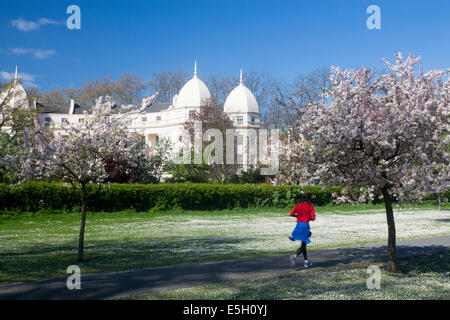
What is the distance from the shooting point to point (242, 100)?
6469cm

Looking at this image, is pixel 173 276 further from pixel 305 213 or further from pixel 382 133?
pixel 382 133

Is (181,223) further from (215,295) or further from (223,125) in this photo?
(223,125)

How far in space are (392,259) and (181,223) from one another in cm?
→ 1343

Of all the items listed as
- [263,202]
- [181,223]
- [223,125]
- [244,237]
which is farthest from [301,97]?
[244,237]

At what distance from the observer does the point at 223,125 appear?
142ft

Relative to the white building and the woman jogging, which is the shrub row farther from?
the white building

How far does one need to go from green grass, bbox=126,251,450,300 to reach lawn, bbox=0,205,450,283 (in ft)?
Answer: 9.89

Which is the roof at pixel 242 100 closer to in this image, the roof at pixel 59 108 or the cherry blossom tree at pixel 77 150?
the roof at pixel 59 108

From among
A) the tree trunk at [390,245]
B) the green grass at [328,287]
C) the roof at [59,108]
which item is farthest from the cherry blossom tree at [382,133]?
the roof at [59,108]

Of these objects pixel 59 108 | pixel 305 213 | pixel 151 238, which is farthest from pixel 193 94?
pixel 305 213

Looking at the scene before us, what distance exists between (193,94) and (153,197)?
134 feet

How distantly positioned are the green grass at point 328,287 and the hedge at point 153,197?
14.4m

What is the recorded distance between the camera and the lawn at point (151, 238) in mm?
11203
